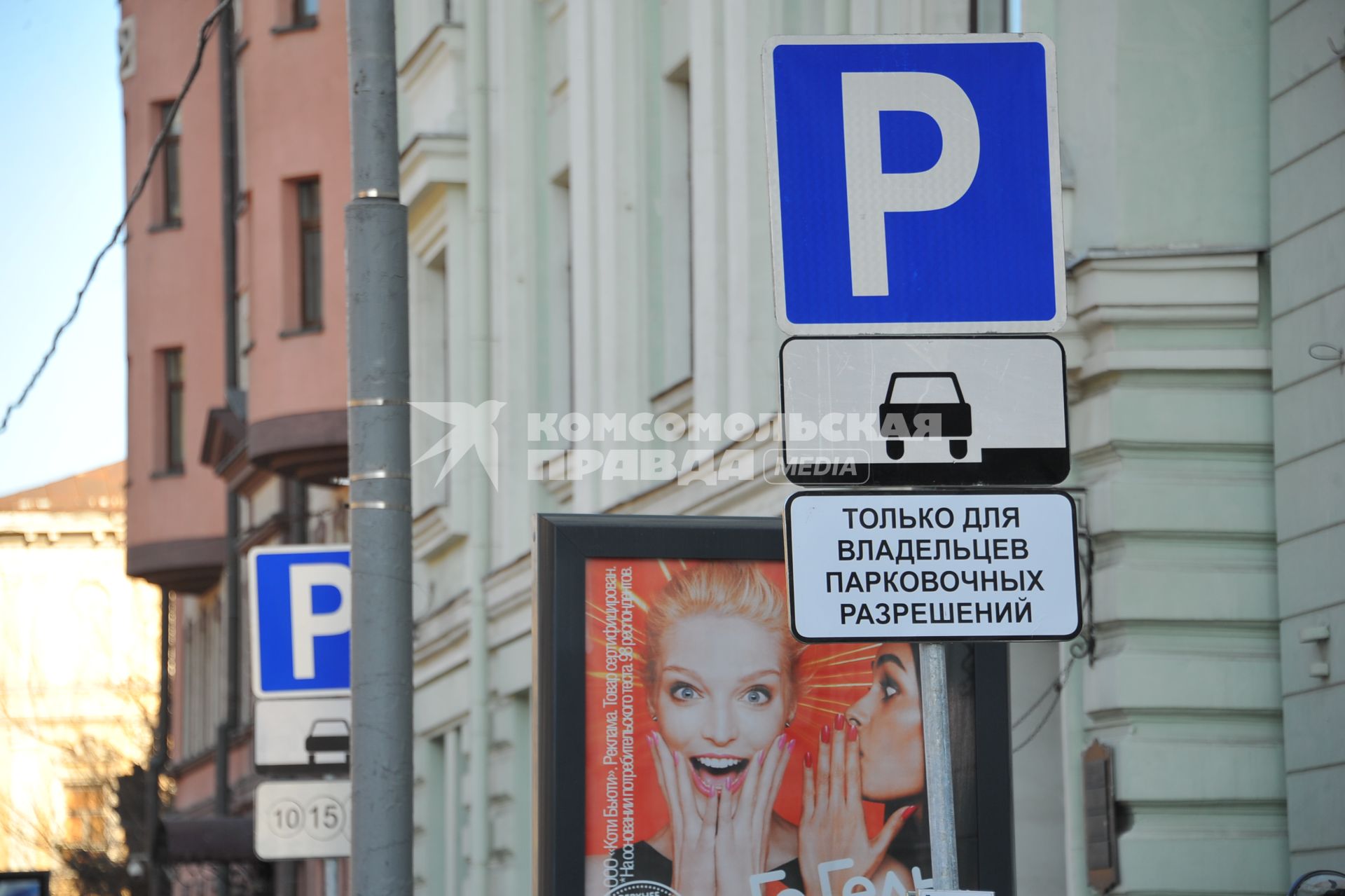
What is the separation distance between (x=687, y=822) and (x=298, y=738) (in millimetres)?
3596

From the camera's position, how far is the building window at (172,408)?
3659 cm

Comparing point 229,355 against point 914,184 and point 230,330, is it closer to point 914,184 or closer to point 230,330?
point 230,330

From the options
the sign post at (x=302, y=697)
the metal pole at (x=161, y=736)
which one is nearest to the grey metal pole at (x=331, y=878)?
Result: the sign post at (x=302, y=697)

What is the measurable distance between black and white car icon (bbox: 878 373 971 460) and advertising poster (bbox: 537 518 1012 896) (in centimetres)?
245

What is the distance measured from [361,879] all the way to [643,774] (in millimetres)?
1828

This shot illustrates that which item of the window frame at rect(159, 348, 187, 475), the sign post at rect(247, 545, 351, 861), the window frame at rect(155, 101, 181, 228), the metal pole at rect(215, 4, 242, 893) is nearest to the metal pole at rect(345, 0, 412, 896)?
the sign post at rect(247, 545, 351, 861)

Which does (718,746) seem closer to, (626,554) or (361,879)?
(626,554)

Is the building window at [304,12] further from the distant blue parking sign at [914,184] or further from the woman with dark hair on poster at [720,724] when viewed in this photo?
the distant blue parking sign at [914,184]

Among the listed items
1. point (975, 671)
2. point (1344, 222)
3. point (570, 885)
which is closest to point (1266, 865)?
point (1344, 222)

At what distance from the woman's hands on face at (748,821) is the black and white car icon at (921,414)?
2748 mm

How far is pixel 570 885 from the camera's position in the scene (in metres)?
6.74

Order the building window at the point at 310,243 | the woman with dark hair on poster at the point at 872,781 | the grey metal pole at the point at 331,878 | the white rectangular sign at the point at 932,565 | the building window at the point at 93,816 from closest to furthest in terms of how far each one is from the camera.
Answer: the white rectangular sign at the point at 932,565, the woman with dark hair on poster at the point at 872,781, the grey metal pole at the point at 331,878, the building window at the point at 310,243, the building window at the point at 93,816

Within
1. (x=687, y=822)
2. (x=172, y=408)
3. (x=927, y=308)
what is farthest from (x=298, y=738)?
(x=172, y=408)

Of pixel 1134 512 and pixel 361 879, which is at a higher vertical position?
pixel 1134 512
